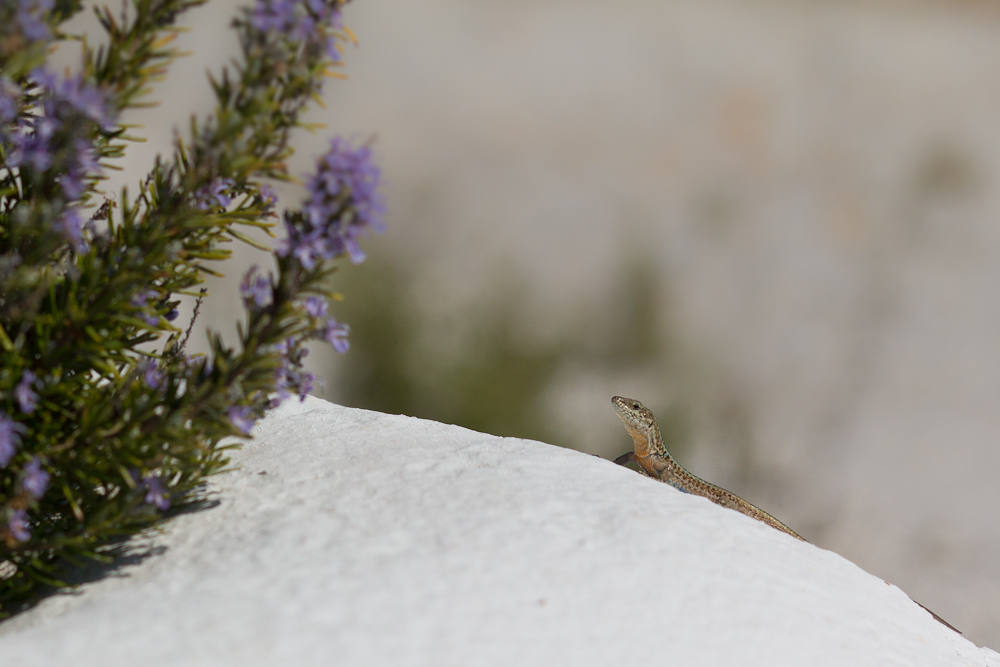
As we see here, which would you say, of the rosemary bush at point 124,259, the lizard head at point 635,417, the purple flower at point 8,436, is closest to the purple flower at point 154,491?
the rosemary bush at point 124,259

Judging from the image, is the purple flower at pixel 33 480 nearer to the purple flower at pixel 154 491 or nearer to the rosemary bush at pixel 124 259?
the rosemary bush at pixel 124 259

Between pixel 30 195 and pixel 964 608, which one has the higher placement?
pixel 30 195

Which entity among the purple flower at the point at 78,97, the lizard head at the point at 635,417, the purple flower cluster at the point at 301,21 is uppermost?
the purple flower cluster at the point at 301,21

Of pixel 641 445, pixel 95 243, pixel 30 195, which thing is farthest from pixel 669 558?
pixel 641 445

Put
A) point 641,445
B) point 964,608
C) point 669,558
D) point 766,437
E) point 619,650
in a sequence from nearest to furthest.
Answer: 1. point 619,650
2. point 669,558
3. point 641,445
4. point 964,608
5. point 766,437

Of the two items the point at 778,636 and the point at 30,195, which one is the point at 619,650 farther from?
the point at 30,195

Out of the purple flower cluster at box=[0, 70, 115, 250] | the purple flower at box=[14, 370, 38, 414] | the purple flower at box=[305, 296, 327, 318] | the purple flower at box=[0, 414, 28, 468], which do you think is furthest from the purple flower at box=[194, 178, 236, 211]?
the purple flower at box=[0, 414, 28, 468]
